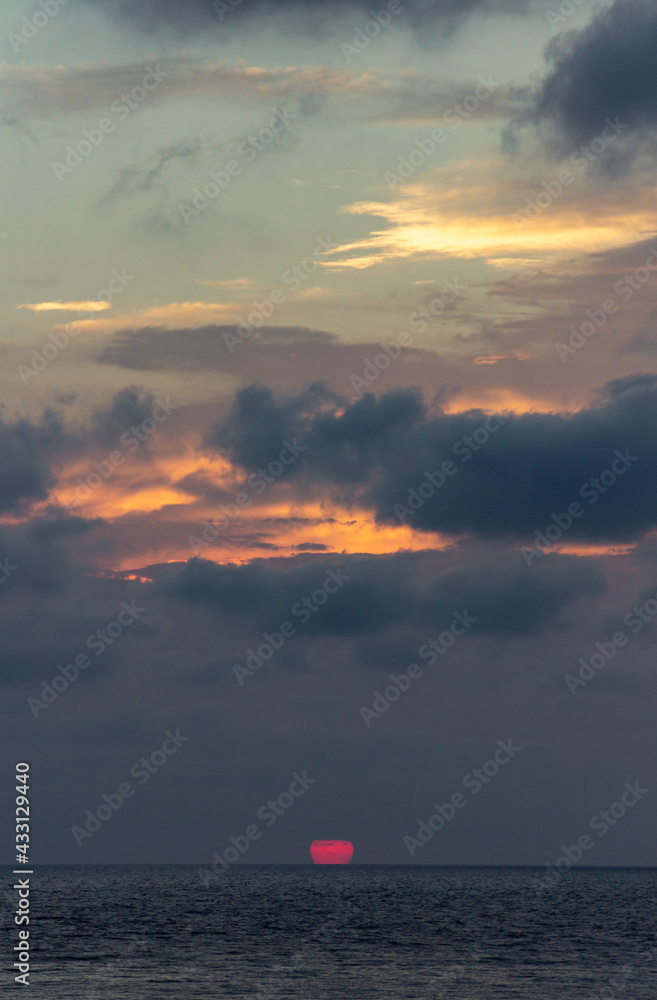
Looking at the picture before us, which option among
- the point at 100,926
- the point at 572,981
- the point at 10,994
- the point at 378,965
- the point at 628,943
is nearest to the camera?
the point at 10,994

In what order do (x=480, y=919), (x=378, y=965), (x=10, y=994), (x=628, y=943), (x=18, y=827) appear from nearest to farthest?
(x=18, y=827) → (x=10, y=994) → (x=378, y=965) → (x=628, y=943) → (x=480, y=919)

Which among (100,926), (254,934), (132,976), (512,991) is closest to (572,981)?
(512,991)

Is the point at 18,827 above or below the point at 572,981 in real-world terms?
above

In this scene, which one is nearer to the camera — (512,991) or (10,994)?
(10,994)

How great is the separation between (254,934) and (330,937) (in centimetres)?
1066

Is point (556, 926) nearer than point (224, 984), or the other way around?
point (224, 984)

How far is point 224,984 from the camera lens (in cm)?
8519

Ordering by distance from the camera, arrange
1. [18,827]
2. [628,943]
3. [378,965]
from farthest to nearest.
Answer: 1. [628,943]
2. [378,965]
3. [18,827]

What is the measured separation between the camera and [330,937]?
126500 mm

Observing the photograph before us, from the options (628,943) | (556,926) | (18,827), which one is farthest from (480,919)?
(18,827)

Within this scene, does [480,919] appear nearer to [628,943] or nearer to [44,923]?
[628,943]

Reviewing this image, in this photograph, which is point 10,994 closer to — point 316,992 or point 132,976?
point 132,976

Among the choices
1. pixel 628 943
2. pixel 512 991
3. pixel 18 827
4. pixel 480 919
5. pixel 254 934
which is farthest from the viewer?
pixel 480 919

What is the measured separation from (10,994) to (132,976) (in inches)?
598
